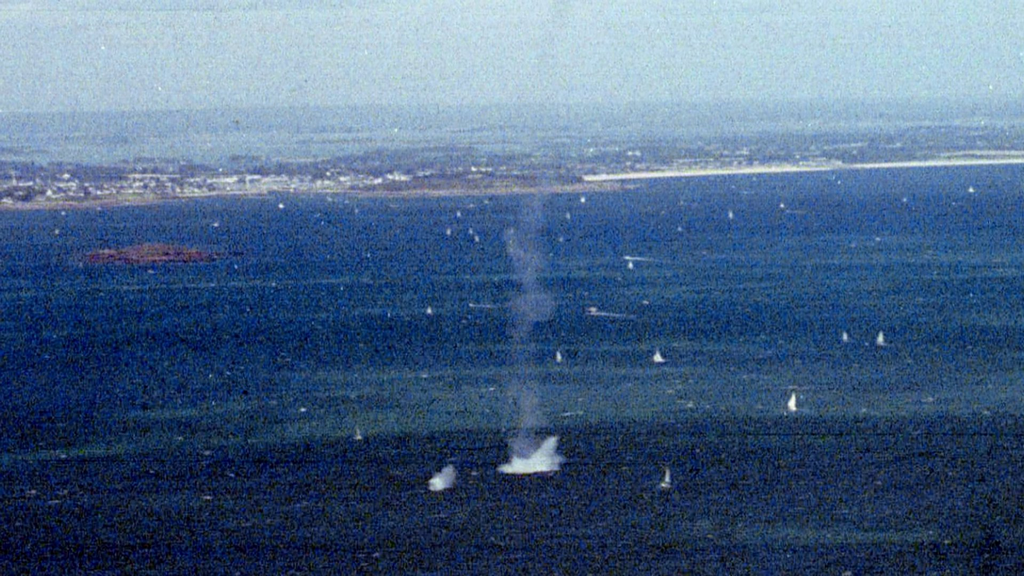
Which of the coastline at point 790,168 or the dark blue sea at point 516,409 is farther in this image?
the coastline at point 790,168

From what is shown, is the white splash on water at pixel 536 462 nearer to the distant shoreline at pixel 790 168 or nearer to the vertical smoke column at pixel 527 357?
the vertical smoke column at pixel 527 357

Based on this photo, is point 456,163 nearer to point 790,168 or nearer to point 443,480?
point 790,168

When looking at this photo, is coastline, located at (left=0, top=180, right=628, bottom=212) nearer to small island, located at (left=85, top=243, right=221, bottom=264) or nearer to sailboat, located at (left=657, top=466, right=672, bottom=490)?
small island, located at (left=85, top=243, right=221, bottom=264)

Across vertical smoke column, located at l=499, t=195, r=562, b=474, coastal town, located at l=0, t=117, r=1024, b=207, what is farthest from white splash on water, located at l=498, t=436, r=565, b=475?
coastal town, located at l=0, t=117, r=1024, b=207

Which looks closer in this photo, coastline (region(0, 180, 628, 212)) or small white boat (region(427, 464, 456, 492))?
small white boat (region(427, 464, 456, 492))

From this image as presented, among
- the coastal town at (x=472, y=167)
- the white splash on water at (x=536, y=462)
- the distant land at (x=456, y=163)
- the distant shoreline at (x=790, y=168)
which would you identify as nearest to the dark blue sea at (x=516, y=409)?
the white splash on water at (x=536, y=462)

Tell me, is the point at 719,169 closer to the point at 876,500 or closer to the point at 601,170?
the point at 601,170
